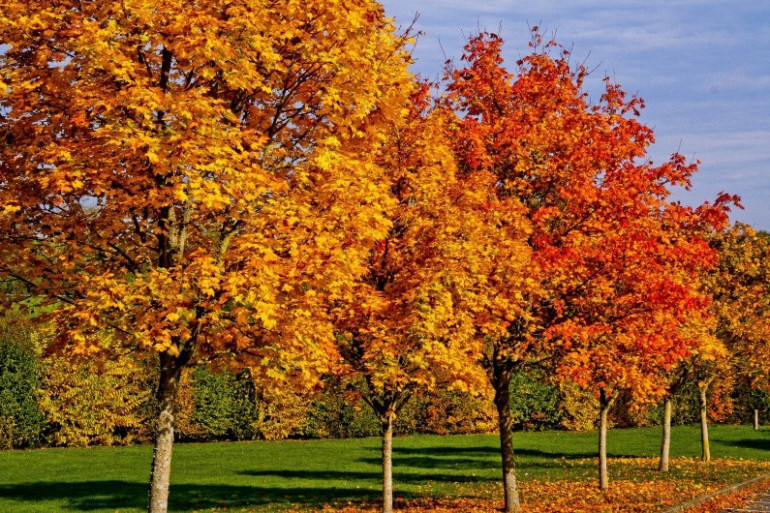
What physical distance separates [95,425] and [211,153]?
1194 inches

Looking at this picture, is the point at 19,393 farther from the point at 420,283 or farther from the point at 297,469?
the point at 420,283

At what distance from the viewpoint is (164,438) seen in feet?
40.2

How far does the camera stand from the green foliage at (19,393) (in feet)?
117

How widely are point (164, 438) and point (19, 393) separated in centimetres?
2755

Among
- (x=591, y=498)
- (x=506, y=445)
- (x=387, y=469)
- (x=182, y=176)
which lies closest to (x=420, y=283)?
(x=387, y=469)

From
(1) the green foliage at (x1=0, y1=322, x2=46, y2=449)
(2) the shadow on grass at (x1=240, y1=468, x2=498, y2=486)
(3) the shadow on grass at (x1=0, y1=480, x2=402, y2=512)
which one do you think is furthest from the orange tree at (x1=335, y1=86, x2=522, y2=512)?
(1) the green foliage at (x1=0, y1=322, x2=46, y2=449)

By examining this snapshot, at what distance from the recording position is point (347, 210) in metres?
12.1

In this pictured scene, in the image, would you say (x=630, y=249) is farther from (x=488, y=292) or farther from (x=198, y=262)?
(x=198, y=262)

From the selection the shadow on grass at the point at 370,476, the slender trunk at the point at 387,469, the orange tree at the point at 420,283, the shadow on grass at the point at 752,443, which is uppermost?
the orange tree at the point at 420,283

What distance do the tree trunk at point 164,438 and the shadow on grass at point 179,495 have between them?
9.50 metres

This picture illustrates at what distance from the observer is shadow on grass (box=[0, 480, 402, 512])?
21844 mm

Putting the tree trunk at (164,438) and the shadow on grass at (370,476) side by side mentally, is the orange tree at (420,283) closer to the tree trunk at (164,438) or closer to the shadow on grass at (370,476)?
the tree trunk at (164,438)

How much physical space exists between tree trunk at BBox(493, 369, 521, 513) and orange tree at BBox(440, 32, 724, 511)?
4 cm

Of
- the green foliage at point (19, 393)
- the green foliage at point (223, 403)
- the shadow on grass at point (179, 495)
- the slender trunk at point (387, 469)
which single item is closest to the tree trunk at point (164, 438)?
the slender trunk at point (387, 469)
